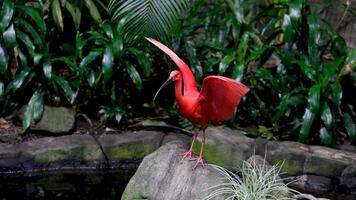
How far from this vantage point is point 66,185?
541cm

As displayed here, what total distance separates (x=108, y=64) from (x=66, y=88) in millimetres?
453

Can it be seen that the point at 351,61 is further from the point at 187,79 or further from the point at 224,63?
the point at 187,79

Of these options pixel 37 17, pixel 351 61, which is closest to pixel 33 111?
pixel 37 17

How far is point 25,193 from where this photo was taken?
5.20 meters

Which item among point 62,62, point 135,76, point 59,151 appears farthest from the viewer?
point 62,62

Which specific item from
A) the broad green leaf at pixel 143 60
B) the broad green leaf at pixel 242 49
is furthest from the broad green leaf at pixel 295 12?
the broad green leaf at pixel 143 60

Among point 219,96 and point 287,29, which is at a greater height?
point 287,29

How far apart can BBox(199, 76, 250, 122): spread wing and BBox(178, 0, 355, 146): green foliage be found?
7.67ft

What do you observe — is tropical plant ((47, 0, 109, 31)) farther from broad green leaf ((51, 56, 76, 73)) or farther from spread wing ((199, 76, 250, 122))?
spread wing ((199, 76, 250, 122))

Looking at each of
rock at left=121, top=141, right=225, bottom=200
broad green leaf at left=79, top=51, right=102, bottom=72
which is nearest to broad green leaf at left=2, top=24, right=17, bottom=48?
broad green leaf at left=79, top=51, right=102, bottom=72

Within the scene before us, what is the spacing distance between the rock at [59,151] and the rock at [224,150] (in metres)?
1.02

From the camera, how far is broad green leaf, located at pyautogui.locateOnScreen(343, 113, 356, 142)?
6027 millimetres

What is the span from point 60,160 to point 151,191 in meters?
1.60

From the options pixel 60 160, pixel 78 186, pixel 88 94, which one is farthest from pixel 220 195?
pixel 88 94
